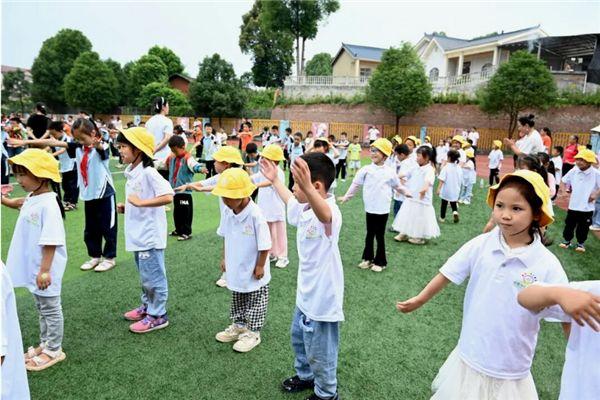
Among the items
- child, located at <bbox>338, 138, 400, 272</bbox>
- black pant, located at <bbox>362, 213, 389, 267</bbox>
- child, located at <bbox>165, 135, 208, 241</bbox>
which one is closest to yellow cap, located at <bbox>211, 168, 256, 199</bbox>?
child, located at <bbox>338, 138, 400, 272</bbox>

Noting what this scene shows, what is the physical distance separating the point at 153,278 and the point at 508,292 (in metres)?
2.96

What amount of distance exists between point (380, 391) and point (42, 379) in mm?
2591

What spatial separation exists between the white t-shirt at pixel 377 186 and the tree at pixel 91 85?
1480 inches

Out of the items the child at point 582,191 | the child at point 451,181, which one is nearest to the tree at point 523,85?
the child at point 451,181

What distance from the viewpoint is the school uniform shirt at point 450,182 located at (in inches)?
322

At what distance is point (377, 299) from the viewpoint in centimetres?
465

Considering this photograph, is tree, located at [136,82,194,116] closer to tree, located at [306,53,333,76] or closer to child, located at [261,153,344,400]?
tree, located at [306,53,333,76]

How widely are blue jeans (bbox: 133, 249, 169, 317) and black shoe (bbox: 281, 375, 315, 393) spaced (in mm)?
1474

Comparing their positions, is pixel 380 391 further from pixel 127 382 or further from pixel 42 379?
pixel 42 379

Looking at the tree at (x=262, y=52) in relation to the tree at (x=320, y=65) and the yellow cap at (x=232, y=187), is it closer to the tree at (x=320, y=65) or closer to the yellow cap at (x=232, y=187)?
the tree at (x=320, y=65)

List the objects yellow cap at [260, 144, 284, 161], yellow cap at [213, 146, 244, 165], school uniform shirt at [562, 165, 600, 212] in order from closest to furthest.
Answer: yellow cap at [260, 144, 284, 161] < yellow cap at [213, 146, 244, 165] < school uniform shirt at [562, 165, 600, 212]

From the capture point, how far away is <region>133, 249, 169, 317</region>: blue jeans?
366 cm

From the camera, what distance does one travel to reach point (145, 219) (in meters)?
3.65

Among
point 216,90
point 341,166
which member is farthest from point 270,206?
point 216,90
